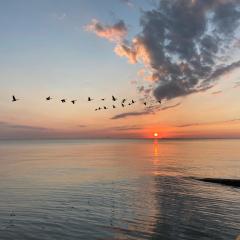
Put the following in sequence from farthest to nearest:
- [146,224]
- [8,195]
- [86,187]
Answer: [86,187]
[8,195]
[146,224]

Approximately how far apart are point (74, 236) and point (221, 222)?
1861 centimetres

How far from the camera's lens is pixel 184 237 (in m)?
38.6

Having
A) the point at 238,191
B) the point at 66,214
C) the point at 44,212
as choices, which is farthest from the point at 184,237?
the point at 238,191

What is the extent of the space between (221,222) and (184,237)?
329 inches

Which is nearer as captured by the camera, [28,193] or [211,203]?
[211,203]

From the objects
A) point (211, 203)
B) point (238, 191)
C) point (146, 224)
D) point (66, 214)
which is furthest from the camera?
point (238, 191)

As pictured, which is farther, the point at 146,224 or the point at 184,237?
the point at 146,224

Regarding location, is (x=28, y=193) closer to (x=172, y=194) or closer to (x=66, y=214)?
(x=66, y=214)

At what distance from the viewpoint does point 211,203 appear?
5694 cm

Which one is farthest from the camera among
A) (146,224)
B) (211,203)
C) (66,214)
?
(211,203)

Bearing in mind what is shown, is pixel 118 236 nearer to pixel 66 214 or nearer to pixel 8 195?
pixel 66 214

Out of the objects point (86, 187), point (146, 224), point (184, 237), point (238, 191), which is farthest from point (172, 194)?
point (184, 237)

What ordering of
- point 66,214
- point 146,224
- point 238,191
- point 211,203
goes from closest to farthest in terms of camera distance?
1. point 146,224
2. point 66,214
3. point 211,203
4. point 238,191

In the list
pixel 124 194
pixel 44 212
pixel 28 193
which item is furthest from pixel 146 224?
pixel 28 193
